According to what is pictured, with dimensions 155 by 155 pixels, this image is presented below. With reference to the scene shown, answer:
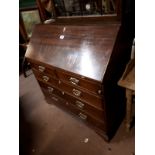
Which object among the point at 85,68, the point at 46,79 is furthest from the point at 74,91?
the point at 46,79

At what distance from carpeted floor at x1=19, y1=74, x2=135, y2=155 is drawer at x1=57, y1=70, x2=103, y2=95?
A: 0.69 metres

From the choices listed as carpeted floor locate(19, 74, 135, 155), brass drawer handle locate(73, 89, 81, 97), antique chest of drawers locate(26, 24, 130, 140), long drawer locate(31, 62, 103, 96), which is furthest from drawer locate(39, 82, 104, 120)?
carpeted floor locate(19, 74, 135, 155)

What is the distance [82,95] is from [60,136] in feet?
2.23

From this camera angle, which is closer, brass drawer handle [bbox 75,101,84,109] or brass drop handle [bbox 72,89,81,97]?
brass drop handle [bbox 72,89,81,97]

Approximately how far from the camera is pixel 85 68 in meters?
1.25

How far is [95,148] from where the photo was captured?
1582mm

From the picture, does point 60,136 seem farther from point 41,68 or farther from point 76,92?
point 41,68

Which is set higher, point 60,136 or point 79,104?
point 79,104

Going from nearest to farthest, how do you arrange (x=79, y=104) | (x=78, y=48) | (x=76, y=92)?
(x=78, y=48) → (x=76, y=92) → (x=79, y=104)

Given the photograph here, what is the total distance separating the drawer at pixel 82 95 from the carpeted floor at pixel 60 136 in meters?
0.52

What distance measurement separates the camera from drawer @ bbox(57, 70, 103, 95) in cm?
121

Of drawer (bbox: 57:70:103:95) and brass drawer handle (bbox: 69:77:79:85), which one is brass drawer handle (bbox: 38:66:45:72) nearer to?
drawer (bbox: 57:70:103:95)
